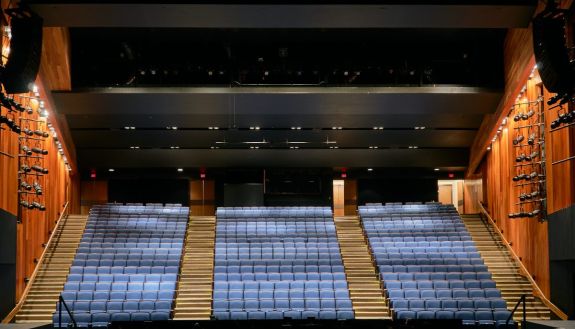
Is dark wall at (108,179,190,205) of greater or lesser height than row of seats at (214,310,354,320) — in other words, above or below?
above

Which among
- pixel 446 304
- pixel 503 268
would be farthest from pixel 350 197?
pixel 446 304

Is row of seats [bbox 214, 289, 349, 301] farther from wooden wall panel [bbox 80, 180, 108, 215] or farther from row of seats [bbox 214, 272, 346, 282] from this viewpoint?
wooden wall panel [bbox 80, 180, 108, 215]

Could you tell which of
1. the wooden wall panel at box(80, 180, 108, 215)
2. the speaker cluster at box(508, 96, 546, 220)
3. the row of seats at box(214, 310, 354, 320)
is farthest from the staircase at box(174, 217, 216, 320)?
the speaker cluster at box(508, 96, 546, 220)

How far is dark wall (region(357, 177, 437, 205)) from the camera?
18.5 m

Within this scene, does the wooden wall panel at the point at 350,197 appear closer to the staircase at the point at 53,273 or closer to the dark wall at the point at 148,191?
the dark wall at the point at 148,191

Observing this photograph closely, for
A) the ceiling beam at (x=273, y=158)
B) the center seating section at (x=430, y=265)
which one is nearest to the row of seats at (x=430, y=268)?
the center seating section at (x=430, y=265)

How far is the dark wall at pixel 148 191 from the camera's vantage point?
18.3 meters

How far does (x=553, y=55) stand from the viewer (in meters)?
8.20

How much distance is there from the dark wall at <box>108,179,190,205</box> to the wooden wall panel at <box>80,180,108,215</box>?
0.14 meters

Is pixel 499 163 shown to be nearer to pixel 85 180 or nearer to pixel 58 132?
pixel 58 132

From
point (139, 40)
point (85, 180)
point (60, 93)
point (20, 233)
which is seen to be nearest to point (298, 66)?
point (139, 40)

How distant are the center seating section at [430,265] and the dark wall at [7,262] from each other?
215 inches

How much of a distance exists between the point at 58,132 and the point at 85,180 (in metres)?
4.19

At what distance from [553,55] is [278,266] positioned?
6.07 meters
